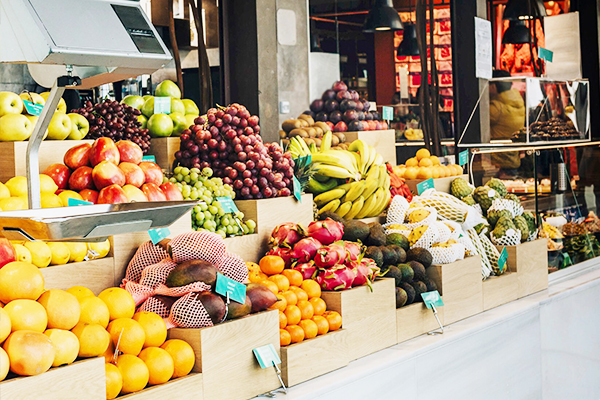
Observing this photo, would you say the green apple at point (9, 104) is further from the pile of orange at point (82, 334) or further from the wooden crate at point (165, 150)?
the pile of orange at point (82, 334)

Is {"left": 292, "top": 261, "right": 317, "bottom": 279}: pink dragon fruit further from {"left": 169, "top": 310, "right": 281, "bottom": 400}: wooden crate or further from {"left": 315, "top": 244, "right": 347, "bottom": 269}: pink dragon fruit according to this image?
{"left": 169, "top": 310, "right": 281, "bottom": 400}: wooden crate

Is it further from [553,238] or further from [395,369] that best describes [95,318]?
[553,238]

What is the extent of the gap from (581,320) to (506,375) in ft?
3.21

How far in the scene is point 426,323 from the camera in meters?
3.18

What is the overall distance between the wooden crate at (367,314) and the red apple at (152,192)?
71 cm

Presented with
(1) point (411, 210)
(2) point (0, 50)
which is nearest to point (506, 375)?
(1) point (411, 210)

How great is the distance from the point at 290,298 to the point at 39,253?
0.87 meters

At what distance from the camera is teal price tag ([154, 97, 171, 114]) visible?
3.56 meters

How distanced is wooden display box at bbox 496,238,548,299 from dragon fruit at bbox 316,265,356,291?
4.63ft

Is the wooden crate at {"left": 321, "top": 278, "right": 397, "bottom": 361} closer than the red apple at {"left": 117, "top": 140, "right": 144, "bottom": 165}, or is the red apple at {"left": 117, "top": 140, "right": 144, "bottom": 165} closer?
the wooden crate at {"left": 321, "top": 278, "right": 397, "bottom": 361}

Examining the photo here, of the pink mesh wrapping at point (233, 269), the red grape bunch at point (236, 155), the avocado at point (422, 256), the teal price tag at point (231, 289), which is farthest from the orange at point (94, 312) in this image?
the avocado at point (422, 256)

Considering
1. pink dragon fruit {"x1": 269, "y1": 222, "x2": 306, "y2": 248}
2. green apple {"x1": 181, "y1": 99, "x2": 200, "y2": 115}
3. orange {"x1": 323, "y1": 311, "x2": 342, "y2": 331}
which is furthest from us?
green apple {"x1": 181, "y1": 99, "x2": 200, "y2": 115}

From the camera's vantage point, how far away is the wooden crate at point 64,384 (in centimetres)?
169

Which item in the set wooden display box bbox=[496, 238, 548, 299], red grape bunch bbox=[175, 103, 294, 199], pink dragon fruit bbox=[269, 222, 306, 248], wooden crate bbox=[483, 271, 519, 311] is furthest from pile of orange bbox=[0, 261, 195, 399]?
wooden display box bbox=[496, 238, 548, 299]
